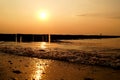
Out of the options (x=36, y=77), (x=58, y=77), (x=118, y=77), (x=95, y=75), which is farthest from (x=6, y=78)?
(x=118, y=77)

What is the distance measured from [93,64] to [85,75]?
4399 mm

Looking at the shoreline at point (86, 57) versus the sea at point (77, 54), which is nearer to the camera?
the shoreline at point (86, 57)

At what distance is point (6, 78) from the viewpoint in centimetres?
1154

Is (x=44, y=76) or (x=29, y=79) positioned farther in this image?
(x=44, y=76)

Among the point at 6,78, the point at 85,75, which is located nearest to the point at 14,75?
the point at 6,78

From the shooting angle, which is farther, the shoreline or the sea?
the sea

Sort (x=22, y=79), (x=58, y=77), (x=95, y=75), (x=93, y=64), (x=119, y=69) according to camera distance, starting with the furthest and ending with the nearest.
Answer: (x=93, y=64)
(x=119, y=69)
(x=95, y=75)
(x=58, y=77)
(x=22, y=79)

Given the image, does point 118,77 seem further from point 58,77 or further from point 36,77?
point 36,77

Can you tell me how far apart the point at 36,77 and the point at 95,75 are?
3.34 meters

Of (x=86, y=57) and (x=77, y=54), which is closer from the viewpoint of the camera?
(x=86, y=57)

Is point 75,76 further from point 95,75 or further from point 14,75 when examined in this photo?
point 14,75

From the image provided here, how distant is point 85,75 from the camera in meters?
13.0

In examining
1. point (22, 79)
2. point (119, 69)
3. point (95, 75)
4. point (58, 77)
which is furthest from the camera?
point (119, 69)

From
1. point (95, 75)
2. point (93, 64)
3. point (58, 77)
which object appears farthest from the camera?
point (93, 64)
